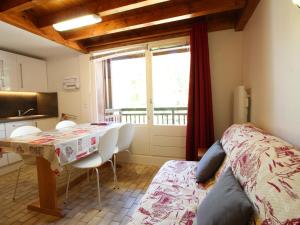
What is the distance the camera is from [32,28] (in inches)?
→ 101

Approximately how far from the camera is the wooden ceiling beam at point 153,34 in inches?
107

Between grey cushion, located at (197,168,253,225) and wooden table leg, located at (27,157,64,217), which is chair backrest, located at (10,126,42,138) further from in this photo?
grey cushion, located at (197,168,253,225)

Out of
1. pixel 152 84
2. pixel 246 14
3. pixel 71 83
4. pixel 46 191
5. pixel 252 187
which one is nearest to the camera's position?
pixel 252 187

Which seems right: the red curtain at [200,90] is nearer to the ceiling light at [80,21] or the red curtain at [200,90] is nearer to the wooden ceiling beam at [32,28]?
the ceiling light at [80,21]

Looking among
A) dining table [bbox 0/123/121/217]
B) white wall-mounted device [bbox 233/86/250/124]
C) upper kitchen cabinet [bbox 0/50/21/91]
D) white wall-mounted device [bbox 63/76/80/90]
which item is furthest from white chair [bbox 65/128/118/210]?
upper kitchen cabinet [bbox 0/50/21/91]

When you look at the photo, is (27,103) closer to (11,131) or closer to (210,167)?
(11,131)

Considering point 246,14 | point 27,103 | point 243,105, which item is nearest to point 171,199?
point 243,105

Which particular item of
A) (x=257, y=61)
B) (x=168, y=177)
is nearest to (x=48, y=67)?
(x=168, y=177)

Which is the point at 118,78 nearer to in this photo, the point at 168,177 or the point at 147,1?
the point at 147,1

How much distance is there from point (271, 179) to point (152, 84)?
257 centimetres

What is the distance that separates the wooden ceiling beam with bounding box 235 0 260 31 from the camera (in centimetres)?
200

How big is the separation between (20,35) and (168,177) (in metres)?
2.96

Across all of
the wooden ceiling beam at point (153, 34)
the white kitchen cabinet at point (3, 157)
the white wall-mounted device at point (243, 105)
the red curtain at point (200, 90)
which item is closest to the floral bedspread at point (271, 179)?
the white wall-mounted device at point (243, 105)

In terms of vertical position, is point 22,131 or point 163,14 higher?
point 163,14
